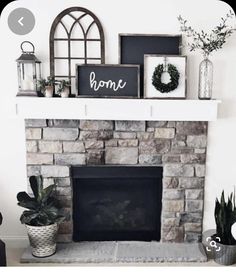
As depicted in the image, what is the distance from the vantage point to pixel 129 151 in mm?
2652

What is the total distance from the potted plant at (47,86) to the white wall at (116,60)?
127 mm

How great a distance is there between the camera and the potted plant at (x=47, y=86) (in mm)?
2455

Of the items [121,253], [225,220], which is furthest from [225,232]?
[121,253]

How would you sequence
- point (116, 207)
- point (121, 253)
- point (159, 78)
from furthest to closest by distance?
point (116, 207), point (121, 253), point (159, 78)

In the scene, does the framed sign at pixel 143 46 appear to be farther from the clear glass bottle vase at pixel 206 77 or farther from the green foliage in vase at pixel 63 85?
the green foliage in vase at pixel 63 85

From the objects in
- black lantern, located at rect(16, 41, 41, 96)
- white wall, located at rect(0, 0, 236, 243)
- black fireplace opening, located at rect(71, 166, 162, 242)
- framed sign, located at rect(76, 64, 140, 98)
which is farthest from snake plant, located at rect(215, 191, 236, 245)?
black lantern, located at rect(16, 41, 41, 96)

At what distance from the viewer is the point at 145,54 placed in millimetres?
2494

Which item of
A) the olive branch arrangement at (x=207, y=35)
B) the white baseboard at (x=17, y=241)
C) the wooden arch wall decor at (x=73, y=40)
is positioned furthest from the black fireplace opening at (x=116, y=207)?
the olive branch arrangement at (x=207, y=35)

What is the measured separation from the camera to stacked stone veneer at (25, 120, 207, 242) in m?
2.62

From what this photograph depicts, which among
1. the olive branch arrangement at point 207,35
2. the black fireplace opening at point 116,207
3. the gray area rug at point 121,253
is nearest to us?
the olive branch arrangement at point 207,35

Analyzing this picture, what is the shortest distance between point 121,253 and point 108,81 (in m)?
1.35

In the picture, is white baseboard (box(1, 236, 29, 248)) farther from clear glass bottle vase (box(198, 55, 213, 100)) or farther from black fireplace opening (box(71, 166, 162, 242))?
clear glass bottle vase (box(198, 55, 213, 100))

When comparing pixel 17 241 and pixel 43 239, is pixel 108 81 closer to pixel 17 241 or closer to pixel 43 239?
pixel 43 239

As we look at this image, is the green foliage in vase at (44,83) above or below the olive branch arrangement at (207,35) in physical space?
below
